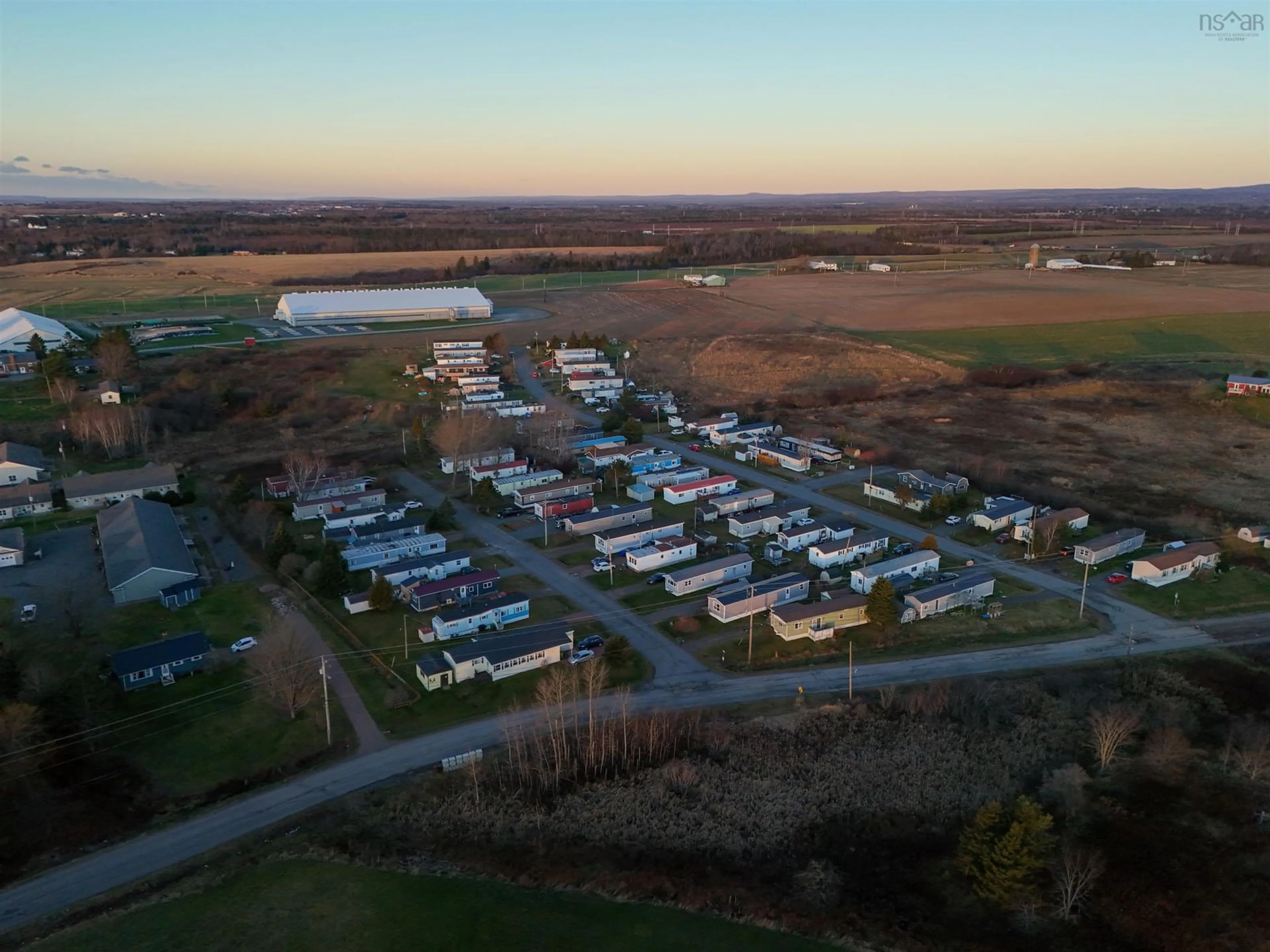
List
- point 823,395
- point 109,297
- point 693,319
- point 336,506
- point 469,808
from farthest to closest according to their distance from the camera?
point 109,297 → point 693,319 → point 823,395 → point 336,506 → point 469,808

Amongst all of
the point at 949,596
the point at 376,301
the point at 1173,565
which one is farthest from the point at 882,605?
the point at 376,301

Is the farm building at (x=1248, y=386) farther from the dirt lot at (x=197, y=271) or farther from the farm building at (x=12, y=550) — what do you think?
the dirt lot at (x=197, y=271)

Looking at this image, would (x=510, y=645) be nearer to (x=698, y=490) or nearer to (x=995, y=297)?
(x=698, y=490)

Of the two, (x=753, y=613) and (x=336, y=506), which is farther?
(x=336, y=506)

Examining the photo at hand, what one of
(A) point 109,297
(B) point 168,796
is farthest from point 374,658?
(A) point 109,297

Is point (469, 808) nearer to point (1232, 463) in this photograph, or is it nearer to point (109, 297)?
point (1232, 463)
